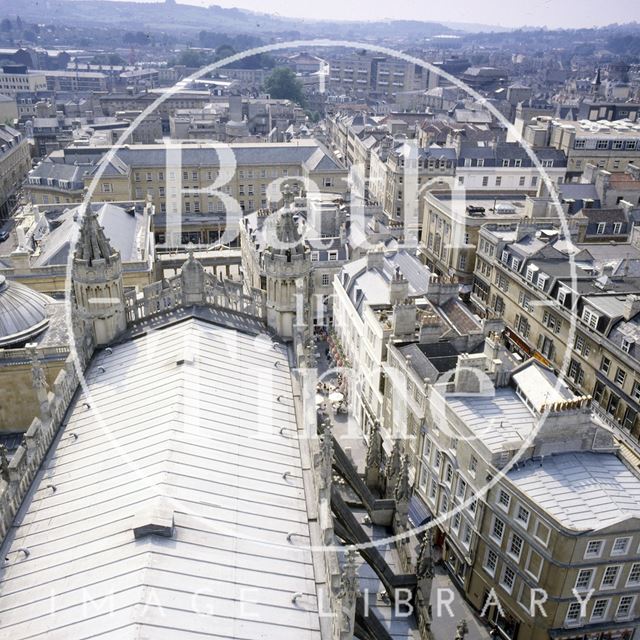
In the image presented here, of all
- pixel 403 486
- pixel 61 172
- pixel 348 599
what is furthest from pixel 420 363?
pixel 61 172

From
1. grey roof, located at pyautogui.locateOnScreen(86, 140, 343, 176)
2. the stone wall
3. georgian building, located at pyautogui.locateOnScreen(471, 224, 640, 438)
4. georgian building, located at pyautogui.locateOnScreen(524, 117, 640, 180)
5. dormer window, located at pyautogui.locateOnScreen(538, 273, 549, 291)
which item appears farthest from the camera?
grey roof, located at pyautogui.locateOnScreen(86, 140, 343, 176)

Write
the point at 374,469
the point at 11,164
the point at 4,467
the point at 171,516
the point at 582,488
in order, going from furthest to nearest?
1. the point at 11,164
2. the point at 374,469
3. the point at 582,488
4. the point at 4,467
5. the point at 171,516

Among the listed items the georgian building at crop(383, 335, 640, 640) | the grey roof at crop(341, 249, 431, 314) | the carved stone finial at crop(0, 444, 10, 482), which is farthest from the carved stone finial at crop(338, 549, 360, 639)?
the grey roof at crop(341, 249, 431, 314)

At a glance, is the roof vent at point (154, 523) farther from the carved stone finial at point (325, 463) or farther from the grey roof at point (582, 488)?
the grey roof at point (582, 488)

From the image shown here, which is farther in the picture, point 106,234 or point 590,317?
point 106,234

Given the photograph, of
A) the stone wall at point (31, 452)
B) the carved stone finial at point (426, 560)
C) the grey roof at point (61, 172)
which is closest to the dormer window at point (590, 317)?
the carved stone finial at point (426, 560)

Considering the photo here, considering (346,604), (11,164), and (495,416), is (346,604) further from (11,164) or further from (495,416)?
(11,164)

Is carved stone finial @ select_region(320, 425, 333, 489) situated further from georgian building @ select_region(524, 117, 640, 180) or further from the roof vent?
georgian building @ select_region(524, 117, 640, 180)
